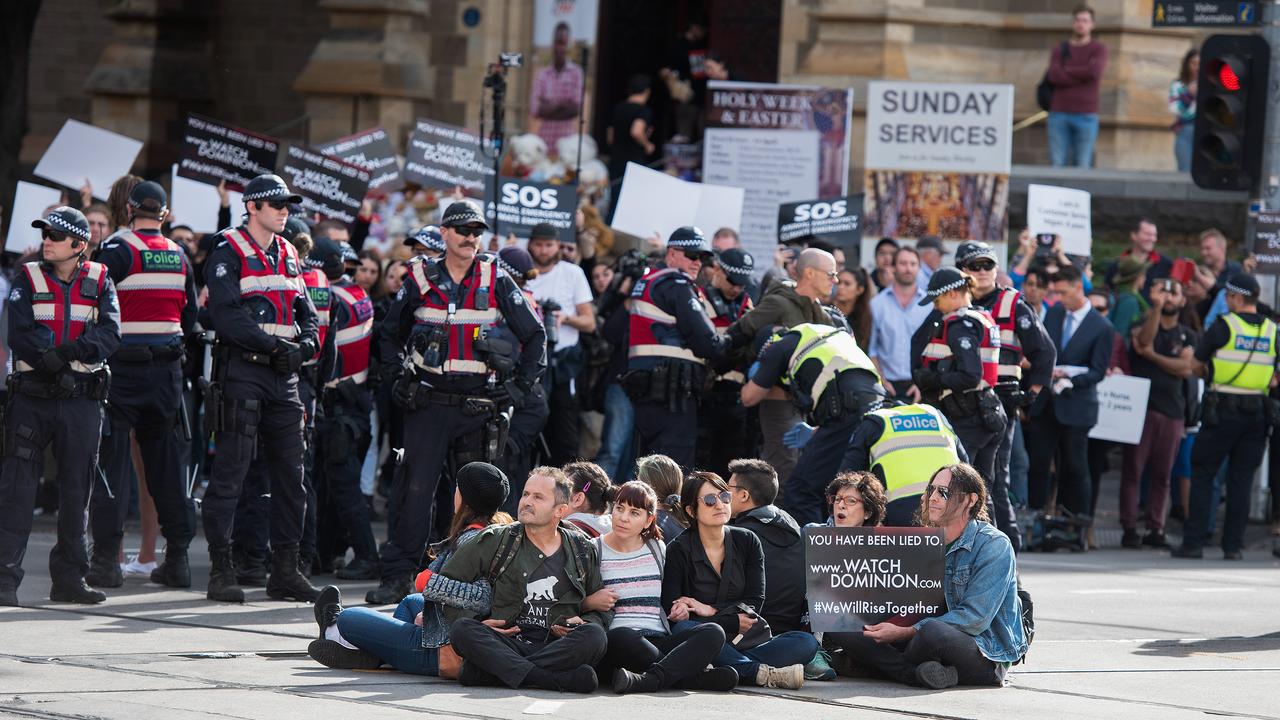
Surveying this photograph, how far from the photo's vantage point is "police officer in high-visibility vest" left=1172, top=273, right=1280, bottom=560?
15320 millimetres

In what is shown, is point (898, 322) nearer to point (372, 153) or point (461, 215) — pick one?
point (372, 153)

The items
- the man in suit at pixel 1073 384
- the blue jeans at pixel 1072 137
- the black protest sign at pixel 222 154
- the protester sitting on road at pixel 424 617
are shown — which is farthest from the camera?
the blue jeans at pixel 1072 137

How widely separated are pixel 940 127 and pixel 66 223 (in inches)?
341

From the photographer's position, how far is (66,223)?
1060cm

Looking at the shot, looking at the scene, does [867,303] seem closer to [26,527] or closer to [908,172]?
[908,172]

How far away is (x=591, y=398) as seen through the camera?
49.8 ft

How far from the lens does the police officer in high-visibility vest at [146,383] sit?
11.4m

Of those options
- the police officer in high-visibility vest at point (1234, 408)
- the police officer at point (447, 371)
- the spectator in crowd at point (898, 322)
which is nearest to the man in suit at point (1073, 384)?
the police officer in high-visibility vest at point (1234, 408)

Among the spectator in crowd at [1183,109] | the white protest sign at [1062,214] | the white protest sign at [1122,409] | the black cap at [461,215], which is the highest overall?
the spectator in crowd at [1183,109]

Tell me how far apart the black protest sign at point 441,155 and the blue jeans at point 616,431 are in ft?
8.52

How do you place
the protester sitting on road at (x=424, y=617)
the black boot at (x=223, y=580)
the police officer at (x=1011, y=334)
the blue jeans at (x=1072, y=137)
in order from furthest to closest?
the blue jeans at (x=1072, y=137) → the police officer at (x=1011, y=334) → the black boot at (x=223, y=580) → the protester sitting on road at (x=424, y=617)

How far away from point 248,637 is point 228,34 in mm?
15974

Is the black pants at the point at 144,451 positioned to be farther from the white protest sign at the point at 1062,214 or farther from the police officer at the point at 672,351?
the white protest sign at the point at 1062,214

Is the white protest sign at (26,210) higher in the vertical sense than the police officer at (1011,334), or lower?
higher
